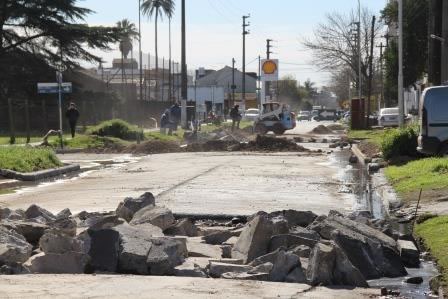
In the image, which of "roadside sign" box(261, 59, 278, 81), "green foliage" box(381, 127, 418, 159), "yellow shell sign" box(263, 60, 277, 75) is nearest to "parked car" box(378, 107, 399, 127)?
"roadside sign" box(261, 59, 278, 81)

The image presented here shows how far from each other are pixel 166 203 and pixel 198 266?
21.8ft

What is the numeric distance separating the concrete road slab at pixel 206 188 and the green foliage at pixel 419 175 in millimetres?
1241

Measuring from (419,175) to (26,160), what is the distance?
36.9 feet

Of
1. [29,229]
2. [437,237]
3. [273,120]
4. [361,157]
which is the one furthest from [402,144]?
[273,120]

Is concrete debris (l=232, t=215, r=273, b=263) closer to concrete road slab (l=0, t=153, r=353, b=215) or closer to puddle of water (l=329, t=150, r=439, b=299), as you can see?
puddle of water (l=329, t=150, r=439, b=299)

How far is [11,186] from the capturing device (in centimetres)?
2017

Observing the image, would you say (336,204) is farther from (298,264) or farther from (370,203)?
(298,264)

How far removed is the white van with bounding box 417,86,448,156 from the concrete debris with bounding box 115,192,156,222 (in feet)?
33.8

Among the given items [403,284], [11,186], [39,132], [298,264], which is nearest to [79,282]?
[298,264]

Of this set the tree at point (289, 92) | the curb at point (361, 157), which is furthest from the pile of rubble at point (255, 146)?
the tree at point (289, 92)

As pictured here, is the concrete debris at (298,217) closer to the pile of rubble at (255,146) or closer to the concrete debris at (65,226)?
the concrete debris at (65,226)

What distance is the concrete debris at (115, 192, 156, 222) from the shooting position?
1203cm

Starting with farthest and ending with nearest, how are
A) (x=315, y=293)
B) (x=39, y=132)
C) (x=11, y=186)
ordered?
(x=39, y=132), (x=11, y=186), (x=315, y=293)

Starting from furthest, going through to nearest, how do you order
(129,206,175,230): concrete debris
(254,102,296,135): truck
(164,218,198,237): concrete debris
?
(254,102,296,135): truck < (164,218,198,237): concrete debris < (129,206,175,230): concrete debris
